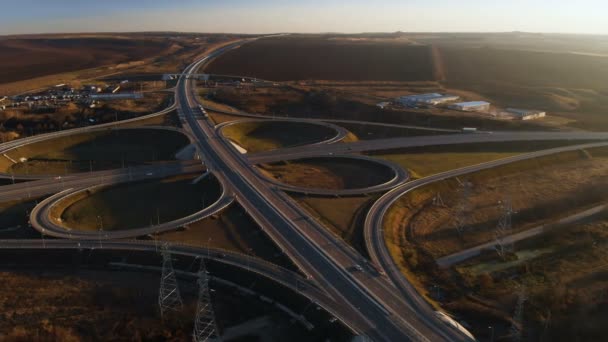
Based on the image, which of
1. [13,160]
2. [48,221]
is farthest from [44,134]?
[48,221]

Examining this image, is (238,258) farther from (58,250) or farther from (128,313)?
(58,250)

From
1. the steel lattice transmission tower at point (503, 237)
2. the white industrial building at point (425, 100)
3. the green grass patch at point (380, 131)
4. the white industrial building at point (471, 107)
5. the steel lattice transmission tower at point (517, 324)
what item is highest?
the white industrial building at point (425, 100)

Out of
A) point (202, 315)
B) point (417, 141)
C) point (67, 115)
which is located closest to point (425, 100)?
point (417, 141)

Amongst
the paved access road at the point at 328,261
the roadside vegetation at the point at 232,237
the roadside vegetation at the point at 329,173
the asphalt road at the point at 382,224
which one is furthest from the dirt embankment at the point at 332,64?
the roadside vegetation at the point at 232,237

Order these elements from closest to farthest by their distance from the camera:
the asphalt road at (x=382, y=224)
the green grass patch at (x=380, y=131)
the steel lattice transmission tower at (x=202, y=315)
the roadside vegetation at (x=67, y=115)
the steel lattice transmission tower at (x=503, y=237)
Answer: the steel lattice transmission tower at (x=202, y=315) < the asphalt road at (x=382, y=224) < the steel lattice transmission tower at (x=503, y=237) < the roadside vegetation at (x=67, y=115) < the green grass patch at (x=380, y=131)

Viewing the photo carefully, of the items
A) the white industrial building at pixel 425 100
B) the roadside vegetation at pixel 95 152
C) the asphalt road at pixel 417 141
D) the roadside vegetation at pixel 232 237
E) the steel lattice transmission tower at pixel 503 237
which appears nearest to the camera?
the roadside vegetation at pixel 232 237

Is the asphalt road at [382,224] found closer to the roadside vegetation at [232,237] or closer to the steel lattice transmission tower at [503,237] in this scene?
the roadside vegetation at [232,237]

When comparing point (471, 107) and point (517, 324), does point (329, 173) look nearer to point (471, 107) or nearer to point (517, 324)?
point (517, 324)
